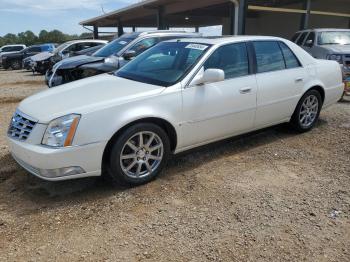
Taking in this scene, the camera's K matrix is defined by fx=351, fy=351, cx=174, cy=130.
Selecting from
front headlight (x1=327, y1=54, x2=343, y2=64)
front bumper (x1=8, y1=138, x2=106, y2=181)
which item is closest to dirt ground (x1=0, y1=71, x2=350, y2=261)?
front bumper (x1=8, y1=138, x2=106, y2=181)

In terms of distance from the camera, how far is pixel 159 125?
155 inches

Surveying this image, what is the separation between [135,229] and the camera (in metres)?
3.09

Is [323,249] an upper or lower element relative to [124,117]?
lower

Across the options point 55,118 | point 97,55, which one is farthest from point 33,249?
point 97,55

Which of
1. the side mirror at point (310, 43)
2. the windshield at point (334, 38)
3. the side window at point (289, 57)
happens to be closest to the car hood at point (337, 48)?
the windshield at point (334, 38)

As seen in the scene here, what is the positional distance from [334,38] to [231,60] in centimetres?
866

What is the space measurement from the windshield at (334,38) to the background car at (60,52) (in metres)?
9.56

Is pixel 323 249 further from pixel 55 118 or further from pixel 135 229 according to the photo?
pixel 55 118

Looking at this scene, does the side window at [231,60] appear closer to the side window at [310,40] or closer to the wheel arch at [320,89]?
the wheel arch at [320,89]

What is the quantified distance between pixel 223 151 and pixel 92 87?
197 centimetres

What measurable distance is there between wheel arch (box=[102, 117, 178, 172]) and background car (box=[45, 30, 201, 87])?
12.8ft

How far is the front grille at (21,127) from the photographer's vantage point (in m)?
3.53

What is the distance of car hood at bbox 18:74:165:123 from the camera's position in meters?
3.50

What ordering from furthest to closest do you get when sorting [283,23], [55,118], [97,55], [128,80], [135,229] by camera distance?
[283,23]
[97,55]
[128,80]
[55,118]
[135,229]
